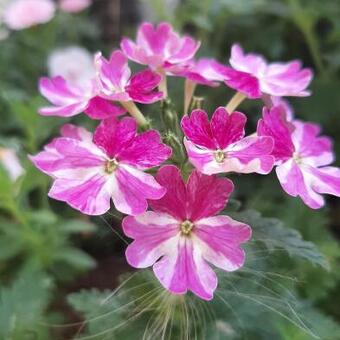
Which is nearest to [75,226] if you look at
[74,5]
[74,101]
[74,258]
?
[74,258]

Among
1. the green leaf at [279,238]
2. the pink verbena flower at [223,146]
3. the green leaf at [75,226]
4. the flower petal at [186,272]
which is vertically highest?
the pink verbena flower at [223,146]

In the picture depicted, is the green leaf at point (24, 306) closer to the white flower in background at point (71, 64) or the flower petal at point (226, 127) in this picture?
the flower petal at point (226, 127)

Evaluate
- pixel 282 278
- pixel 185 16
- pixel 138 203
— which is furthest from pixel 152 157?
pixel 185 16

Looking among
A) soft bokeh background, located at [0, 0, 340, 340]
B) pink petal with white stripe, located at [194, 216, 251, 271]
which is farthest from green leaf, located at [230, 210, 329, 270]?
pink petal with white stripe, located at [194, 216, 251, 271]

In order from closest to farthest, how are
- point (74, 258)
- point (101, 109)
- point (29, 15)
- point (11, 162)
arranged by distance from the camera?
1. point (101, 109)
2. point (74, 258)
3. point (11, 162)
4. point (29, 15)

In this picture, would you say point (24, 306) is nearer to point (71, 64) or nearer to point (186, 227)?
point (186, 227)

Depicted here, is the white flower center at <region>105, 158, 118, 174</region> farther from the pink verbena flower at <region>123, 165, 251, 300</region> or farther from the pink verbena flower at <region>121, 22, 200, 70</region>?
the pink verbena flower at <region>121, 22, 200, 70</region>

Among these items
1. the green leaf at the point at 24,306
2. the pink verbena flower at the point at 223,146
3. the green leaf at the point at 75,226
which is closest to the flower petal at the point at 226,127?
the pink verbena flower at the point at 223,146

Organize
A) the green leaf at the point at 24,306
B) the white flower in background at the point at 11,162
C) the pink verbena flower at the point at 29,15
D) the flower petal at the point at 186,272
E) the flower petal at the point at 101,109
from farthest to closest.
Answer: the pink verbena flower at the point at 29,15 < the white flower in background at the point at 11,162 < the green leaf at the point at 24,306 < the flower petal at the point at 101,109 < the flower petal at the point at 186,272
